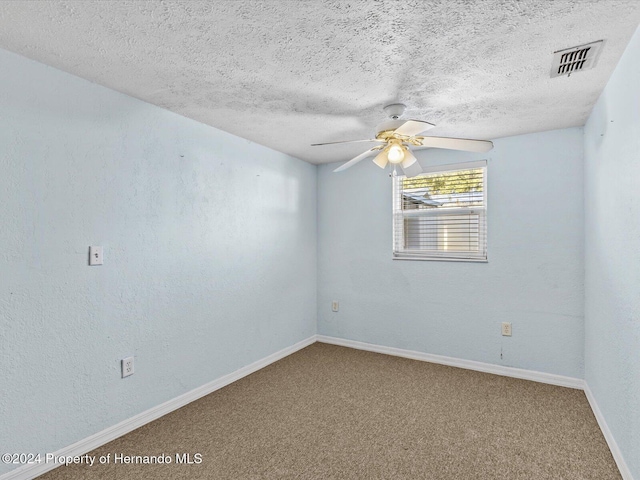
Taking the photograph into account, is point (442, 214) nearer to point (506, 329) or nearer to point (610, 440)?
point (506, 329)

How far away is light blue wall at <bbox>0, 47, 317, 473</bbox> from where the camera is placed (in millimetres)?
1808

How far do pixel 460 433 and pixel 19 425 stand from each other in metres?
2.48

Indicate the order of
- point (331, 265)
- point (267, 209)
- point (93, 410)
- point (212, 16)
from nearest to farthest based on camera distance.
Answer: point (212, 16)
point (93, 410)
point (267, 209)
point (331, 265)

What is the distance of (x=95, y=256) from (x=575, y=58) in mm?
2894

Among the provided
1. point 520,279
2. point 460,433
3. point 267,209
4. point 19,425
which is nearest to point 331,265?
point 267,209

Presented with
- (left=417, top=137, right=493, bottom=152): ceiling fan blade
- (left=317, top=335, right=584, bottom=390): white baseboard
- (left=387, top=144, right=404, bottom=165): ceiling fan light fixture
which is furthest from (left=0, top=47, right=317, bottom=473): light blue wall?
(left=417, top=137, right=493, bottom=152): ceiling fan blade

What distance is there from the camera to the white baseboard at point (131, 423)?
1808 mm

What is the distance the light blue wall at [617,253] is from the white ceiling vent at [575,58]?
132 millimetres

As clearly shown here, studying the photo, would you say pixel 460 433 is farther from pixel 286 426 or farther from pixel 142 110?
pixel 142 110

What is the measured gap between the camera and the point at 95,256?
6.95ft

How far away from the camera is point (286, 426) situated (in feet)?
7.57

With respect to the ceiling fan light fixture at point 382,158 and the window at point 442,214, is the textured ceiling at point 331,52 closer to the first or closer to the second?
the ceiling fan light fixture at point 382,158

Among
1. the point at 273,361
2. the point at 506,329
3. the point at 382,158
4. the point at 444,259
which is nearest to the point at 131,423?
the point at 273,361

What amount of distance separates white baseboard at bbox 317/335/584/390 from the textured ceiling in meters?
2.14
